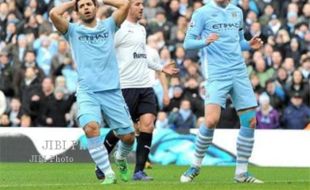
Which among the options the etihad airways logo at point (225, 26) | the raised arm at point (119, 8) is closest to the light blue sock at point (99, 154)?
the raised arm at point (119, 8)

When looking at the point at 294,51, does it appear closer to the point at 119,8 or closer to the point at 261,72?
the point at 261,72

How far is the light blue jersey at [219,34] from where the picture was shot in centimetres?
1717

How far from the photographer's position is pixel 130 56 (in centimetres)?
1858

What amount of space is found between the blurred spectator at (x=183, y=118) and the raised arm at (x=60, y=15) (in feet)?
36.3

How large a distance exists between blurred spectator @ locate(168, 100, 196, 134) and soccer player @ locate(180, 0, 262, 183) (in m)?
10.1

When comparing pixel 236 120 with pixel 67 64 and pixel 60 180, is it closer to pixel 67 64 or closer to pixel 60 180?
pixel 67 64

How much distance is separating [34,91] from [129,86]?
10268 mm

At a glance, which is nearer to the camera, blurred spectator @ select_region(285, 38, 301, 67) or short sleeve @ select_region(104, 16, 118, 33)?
short sleeve @ select_region(104, 16, 118, 33)

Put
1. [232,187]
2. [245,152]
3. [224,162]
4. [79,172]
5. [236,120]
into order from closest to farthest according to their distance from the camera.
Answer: [232,187], [245,152], [79,172], [224,162], [236,120]

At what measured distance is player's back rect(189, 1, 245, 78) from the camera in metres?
17.2

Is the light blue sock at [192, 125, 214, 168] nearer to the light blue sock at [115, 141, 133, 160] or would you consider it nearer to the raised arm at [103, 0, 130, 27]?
the light blue sock at [115, 141, 133, 160]

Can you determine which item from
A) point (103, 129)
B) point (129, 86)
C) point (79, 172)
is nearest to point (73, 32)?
point (129, 86)

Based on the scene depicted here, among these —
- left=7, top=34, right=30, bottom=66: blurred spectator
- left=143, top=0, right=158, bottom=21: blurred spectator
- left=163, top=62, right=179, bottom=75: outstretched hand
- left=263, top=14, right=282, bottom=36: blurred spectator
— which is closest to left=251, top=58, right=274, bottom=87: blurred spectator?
left=263, top=14, right=282, bottom=36: blurred spectator

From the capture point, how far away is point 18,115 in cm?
2827
